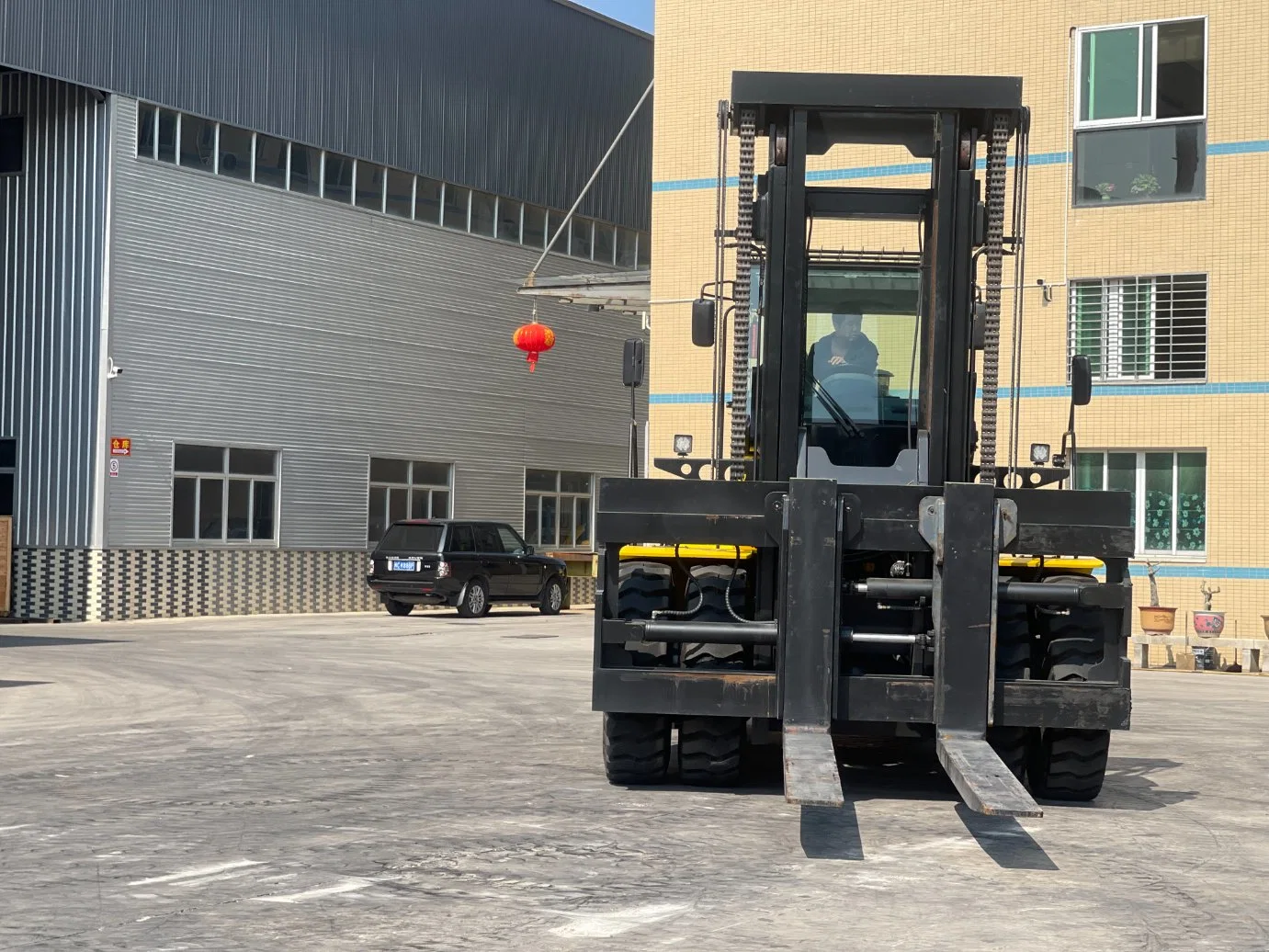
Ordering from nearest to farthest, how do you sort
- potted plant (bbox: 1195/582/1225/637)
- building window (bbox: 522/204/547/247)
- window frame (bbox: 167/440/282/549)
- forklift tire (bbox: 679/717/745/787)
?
forklift tire (bbox: 679/717/745/787)
potted plant (bbox: 1195/582/1225/637)
window frame (bbox: 167/440/282/549)
building window (bbox: 522/204/547/247)

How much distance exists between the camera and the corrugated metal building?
101 ft

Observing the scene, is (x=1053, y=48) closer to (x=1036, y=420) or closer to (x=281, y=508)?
(x=1036, y=420)

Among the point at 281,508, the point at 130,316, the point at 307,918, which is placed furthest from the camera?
the point at 281,508

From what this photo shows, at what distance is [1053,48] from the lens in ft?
84.5

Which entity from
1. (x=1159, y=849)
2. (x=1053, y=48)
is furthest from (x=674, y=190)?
(x=1159, y=849)

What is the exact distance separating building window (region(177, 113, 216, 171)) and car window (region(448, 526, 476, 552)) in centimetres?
757

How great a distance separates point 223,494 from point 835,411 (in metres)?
24.2

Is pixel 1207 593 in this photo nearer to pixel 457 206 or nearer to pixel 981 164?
pixel 981 164

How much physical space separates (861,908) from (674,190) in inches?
882

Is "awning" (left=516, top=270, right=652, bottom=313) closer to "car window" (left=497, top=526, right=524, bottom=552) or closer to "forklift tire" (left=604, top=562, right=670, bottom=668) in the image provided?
"car window" (left=497, top=526, right=524, bottom=552)

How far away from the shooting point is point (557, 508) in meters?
42.3

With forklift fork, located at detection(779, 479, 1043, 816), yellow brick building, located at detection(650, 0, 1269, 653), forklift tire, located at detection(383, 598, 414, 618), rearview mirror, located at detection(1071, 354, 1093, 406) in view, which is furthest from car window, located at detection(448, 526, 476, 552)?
forklift fork, located at detection(779, 479, 1043, 816)

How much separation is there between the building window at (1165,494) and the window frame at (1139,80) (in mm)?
4364

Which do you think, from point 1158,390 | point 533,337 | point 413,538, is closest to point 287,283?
point 533,337
